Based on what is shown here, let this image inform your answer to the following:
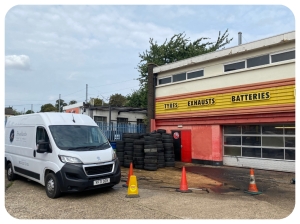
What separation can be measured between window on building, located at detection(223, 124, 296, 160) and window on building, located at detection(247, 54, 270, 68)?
3.08m

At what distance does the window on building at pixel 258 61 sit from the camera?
A: 12438 mm

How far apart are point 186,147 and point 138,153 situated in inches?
153

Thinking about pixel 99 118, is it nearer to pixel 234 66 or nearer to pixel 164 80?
pixel 164 80

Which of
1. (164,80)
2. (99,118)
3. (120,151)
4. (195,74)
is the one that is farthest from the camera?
(99,118)

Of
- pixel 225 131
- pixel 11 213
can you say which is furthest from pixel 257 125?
pixel 11 213

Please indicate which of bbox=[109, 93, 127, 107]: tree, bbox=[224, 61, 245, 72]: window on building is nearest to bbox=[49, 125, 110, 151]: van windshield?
bbox=[224, 61, 245, 72]: window on building

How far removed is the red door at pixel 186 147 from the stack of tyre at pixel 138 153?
3678 mm

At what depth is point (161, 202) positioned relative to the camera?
6727mm

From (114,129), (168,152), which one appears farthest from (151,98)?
(168,152)

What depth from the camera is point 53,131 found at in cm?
773

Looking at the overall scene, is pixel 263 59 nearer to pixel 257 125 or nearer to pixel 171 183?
pixel 257 125

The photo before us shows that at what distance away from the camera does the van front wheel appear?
7025 millimetres

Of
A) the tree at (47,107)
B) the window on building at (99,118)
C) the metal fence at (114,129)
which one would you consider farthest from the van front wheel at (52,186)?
the tree at (47,107)

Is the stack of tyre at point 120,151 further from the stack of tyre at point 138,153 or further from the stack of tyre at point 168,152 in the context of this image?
the stack of tyre at point 168,152
